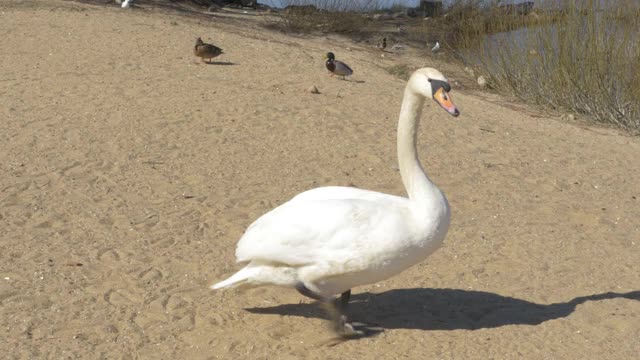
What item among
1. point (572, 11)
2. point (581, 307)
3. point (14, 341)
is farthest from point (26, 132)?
point (572, 11)

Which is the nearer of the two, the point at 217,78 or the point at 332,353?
the point at 332,353

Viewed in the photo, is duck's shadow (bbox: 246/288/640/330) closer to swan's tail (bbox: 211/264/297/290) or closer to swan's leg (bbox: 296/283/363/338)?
swan's leg (bbox: 296/283/363/338)

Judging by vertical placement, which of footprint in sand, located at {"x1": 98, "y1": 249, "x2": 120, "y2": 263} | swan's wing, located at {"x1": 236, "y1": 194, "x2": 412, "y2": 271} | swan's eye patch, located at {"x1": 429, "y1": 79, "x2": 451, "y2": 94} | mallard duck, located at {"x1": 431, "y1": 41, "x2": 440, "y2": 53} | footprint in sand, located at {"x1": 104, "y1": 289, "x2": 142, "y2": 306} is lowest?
mallard duck, located at {"x1": 431, "y1": 41, "x2": 440, "y2": 53}

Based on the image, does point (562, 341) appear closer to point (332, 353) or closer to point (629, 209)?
point (332, 353)

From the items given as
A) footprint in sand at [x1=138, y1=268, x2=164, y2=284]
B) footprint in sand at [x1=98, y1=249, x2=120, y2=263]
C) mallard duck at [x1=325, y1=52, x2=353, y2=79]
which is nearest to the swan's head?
footprint in sand at [x1=138, y1=268, x2=164, y2=284]

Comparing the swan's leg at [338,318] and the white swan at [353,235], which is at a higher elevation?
the white swan at [353,235]

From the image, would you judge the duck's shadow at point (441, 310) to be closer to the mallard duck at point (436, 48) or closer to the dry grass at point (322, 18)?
the mallard duck at point (436, 48)

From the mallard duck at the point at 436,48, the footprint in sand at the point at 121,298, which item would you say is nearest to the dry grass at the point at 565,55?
the mallard duck at the point at 436,48

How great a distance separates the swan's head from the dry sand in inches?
51.8

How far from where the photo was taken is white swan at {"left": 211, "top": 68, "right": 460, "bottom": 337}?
464 centimetres

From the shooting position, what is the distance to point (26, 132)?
8.15 meters

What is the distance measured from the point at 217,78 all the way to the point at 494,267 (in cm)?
548

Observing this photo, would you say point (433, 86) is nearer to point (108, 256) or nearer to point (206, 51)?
point (108, 256)

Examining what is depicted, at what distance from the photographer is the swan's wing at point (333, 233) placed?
463 centimetres
